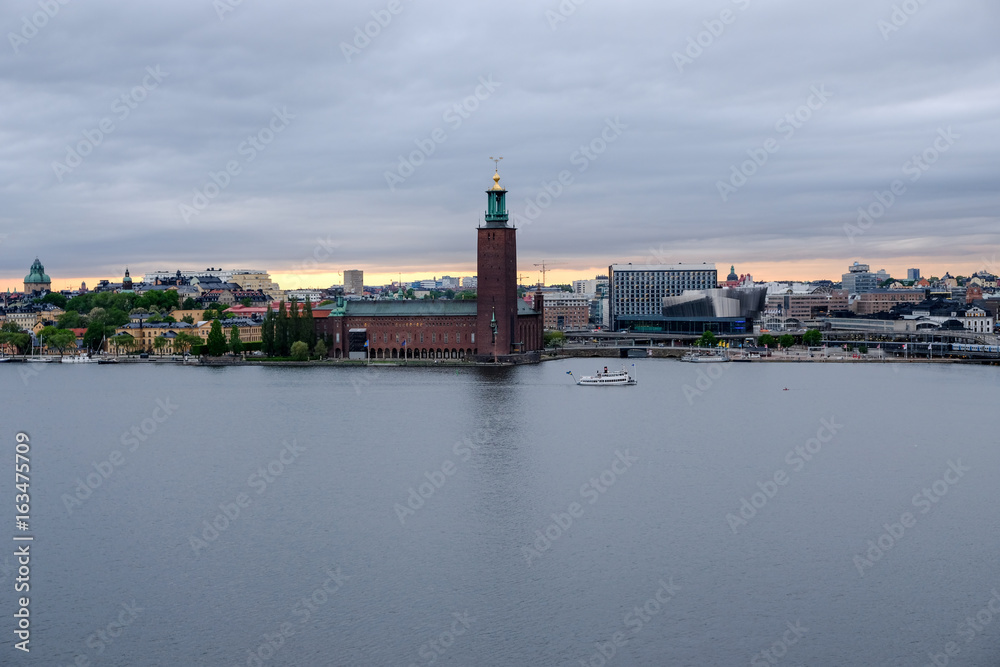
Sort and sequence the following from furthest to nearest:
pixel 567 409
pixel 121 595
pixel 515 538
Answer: pixel 567 409
pixel 515 538
pixel 121 595

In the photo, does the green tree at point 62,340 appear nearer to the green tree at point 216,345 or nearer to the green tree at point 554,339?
the green tree at point 216,345

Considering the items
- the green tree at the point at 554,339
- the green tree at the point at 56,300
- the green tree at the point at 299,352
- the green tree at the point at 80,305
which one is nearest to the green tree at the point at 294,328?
the green tree at the point at 299,352

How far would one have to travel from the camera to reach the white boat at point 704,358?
6619 cm

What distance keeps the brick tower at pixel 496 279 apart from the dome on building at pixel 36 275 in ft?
288

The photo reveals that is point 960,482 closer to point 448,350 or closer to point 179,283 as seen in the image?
point 448,350

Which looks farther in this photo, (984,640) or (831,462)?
(831,462)

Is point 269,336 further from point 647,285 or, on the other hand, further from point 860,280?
point 860,280

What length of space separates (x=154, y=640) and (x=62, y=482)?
1095 centimetres

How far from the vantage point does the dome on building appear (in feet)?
433

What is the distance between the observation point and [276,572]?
17.4 metres

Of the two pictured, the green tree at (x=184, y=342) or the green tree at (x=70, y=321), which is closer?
the green tree at (x=184, y=342)

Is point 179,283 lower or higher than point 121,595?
higher

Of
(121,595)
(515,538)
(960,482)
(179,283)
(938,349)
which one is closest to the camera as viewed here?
(121,595)

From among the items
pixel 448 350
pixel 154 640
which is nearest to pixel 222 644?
pixel 154 640
